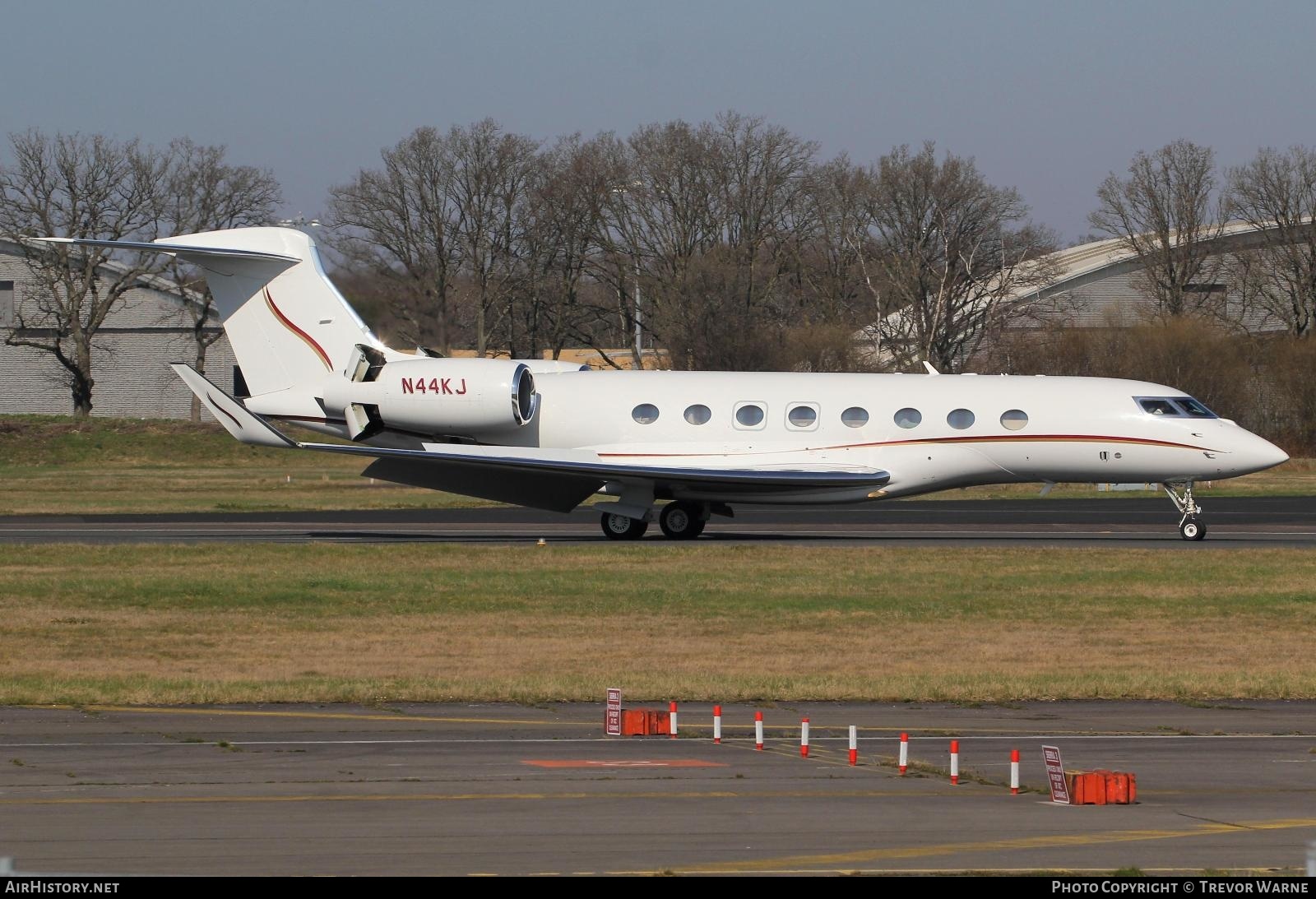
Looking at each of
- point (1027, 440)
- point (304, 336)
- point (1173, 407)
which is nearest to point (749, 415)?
point (1027, 440)

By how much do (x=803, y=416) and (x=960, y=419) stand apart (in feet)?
9.34

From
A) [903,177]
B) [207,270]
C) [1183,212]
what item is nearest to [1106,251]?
[1183,212]

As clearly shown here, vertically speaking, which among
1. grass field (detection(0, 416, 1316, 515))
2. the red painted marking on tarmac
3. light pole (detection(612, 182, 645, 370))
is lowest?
the red painted marking on tarmac

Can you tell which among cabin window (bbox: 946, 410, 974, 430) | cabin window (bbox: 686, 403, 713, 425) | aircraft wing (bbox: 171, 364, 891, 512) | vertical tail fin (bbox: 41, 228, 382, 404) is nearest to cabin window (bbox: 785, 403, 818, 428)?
aircraft wing (bbox: 171, 364, 891, 512)

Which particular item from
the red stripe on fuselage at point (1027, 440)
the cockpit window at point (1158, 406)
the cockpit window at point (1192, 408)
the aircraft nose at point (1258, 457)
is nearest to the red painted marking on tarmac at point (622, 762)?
the red stripe on fuselage at point (1027, 440)

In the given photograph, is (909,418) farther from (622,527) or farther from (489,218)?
(489,218)

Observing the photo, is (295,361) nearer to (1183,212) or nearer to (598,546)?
(598,546)

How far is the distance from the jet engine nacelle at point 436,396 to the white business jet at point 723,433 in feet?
0.09

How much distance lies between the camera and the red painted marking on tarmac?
35.9 ft

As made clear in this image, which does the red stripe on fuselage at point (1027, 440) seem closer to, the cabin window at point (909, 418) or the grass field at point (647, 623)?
the cabin window at point (909, 418)

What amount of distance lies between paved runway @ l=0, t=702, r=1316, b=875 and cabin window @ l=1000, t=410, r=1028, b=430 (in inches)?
587

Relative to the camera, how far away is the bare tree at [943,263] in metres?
61.7

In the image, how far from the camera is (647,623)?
63.2 feet

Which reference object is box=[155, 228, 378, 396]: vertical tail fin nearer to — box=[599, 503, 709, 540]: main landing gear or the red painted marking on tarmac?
box=[599, 503, 709, 540]: main landing gear
